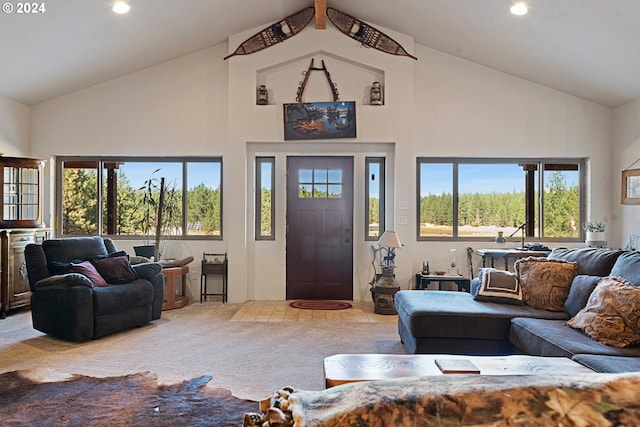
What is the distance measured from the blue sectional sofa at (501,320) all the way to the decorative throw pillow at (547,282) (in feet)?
0.19

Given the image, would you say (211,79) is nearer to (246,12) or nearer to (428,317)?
(246,12)

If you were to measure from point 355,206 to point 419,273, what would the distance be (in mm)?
1255

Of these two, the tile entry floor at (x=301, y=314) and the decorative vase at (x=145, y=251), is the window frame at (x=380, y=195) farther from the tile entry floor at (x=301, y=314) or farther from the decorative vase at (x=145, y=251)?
the decorative vase at (x=145, y=251)

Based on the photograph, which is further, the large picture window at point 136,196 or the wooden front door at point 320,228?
the large picture window at point 136,196

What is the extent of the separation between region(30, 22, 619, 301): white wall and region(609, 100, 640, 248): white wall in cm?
11

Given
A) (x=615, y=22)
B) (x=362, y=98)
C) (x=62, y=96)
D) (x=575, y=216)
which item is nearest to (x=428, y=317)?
(x=615, y=22)

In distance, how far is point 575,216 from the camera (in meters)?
6.45

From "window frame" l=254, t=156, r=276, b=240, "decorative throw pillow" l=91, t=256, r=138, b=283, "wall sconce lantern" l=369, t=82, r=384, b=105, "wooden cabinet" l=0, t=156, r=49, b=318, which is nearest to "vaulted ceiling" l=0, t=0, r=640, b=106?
Answer: "wall sconce lantern" l=369, t=82, r=384, b=105

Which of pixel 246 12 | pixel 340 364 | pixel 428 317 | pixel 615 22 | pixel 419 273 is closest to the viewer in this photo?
pixel 340 364

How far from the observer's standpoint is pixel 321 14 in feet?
19.1

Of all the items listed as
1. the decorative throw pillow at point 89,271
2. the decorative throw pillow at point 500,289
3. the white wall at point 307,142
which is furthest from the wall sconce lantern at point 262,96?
the decorative throw pillow at point 500,289

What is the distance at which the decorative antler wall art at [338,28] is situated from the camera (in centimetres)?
609

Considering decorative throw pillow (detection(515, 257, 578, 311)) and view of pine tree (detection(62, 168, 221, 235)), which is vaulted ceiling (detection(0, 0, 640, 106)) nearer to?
view of pine tree (detection(62, 168, 221, 235))

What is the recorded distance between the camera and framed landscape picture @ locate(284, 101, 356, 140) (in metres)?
6.14
